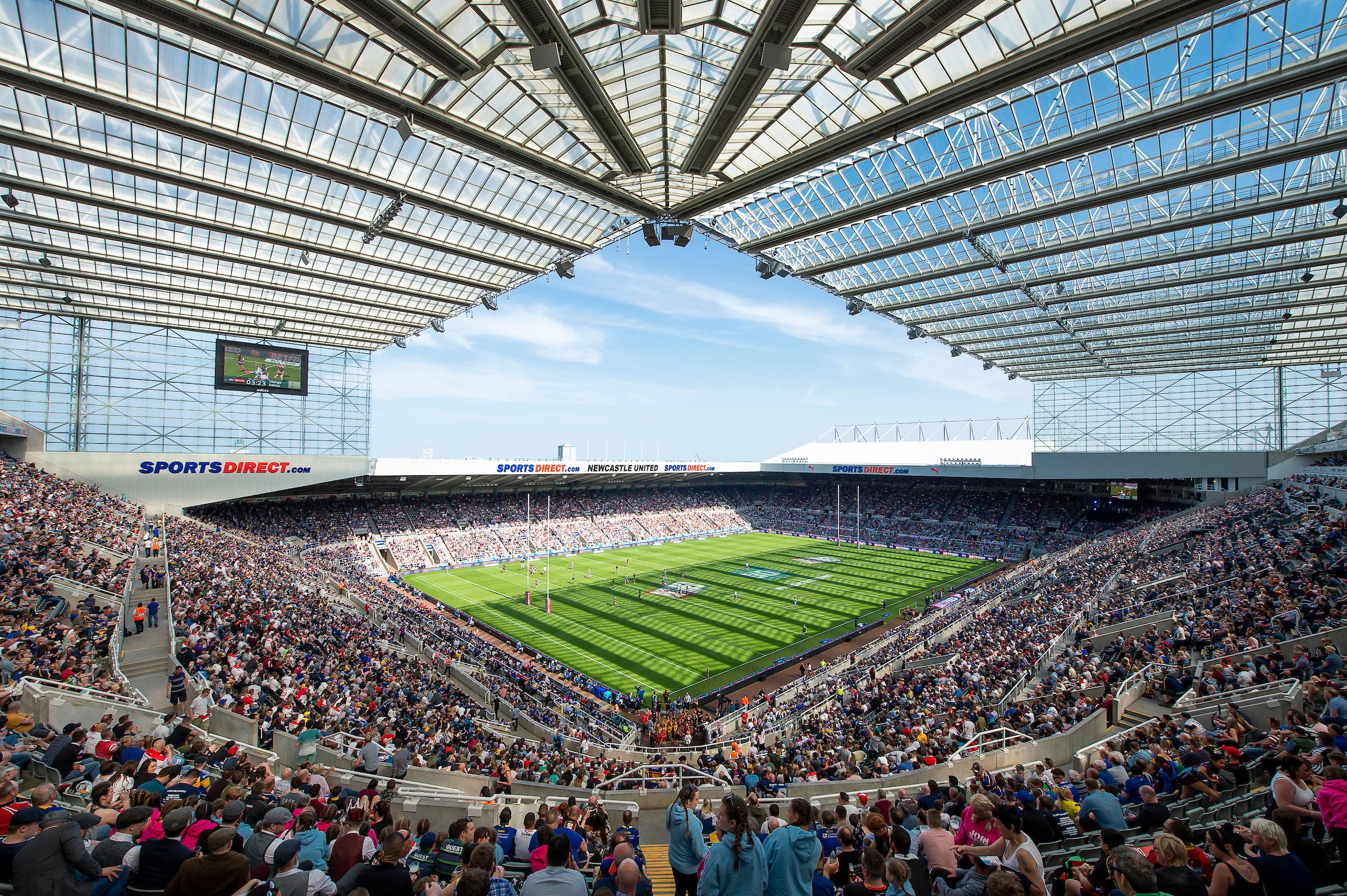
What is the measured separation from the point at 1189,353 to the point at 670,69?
44624mm

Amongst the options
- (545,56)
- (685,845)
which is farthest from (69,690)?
(545,56)

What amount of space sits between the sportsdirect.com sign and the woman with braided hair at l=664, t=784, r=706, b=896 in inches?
1760

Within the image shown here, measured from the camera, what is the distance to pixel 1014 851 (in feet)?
14.4

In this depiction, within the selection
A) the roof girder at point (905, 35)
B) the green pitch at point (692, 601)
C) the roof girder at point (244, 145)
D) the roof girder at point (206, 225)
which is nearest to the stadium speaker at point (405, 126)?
the roof girder at point (244, 145)

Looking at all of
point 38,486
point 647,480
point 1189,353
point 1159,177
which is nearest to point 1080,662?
point 1159,177

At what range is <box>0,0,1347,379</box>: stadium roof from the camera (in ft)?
41.5

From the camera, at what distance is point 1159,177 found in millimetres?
18328

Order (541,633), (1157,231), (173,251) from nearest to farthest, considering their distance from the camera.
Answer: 1. (1157,231)
2. (173,251)
3. (541,633)

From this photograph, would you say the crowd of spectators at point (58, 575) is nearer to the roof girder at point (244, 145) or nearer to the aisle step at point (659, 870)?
the aisle step at point (659, 870)

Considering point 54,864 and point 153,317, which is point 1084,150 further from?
point 153,317

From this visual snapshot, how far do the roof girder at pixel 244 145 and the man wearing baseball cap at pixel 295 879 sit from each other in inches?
729

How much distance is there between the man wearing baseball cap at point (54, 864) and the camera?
157 inches

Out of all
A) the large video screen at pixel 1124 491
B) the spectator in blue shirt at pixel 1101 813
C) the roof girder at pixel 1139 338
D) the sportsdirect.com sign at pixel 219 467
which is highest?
the roof girder at pixel 1139 338

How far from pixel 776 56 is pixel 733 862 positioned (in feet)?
44.4
